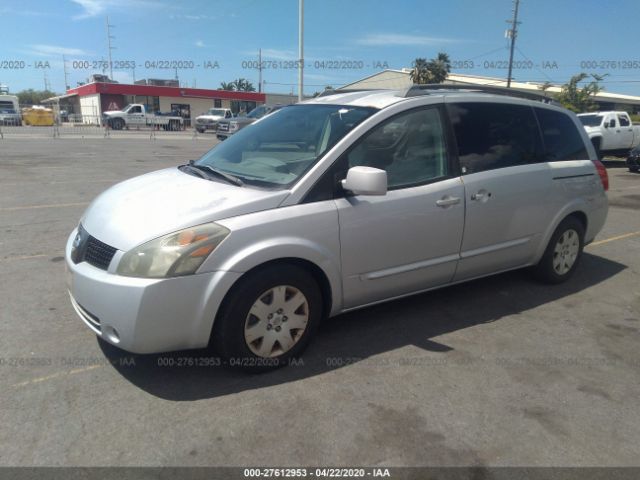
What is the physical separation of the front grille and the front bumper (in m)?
0.05

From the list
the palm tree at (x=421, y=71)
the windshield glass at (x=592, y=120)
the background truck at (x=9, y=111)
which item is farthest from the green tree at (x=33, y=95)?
the windshield glass at (x=592, y=120)

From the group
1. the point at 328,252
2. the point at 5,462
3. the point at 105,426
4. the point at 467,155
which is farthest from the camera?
the point at 467,155

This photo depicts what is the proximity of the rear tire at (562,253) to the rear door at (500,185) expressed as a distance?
272 millimetres

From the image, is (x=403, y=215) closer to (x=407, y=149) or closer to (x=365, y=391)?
(x=407, y=149)

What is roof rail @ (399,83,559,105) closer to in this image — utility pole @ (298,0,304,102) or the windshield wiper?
the windshield wiper

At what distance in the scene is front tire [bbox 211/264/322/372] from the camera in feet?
9.88

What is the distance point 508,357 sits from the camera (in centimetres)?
359

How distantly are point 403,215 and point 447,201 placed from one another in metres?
0.44

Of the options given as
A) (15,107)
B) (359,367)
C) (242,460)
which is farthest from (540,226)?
(15,107)

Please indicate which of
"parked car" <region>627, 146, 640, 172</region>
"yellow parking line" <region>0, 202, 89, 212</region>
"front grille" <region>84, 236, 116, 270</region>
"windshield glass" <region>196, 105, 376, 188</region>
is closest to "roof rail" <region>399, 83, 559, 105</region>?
"windshield glass" <region>196, 105, 376, 188</region>

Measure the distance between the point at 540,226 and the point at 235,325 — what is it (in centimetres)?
303

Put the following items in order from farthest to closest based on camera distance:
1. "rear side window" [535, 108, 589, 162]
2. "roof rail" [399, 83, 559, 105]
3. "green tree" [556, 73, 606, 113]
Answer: "green tree" [556, 73, 606, 113], "rear side window" [535, 108, 589, 162], "roof rail" [399, 83, 559, 105]

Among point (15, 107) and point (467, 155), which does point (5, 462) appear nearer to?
point (467, 155)

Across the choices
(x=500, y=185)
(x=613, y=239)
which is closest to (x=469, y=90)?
(x=500, y=185)
